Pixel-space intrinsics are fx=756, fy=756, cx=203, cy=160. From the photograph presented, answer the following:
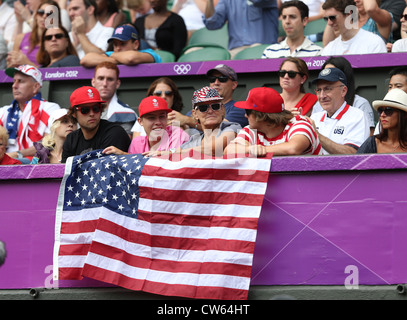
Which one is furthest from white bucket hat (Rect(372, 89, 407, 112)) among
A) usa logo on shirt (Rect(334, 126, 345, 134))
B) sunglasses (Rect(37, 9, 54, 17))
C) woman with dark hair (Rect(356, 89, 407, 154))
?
sunglasses (Rect(37, 9, 54, 17))

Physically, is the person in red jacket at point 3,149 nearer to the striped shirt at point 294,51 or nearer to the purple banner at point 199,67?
the purple banner at point 199,67

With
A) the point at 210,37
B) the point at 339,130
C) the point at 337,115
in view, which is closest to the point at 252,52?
the point at 210,37

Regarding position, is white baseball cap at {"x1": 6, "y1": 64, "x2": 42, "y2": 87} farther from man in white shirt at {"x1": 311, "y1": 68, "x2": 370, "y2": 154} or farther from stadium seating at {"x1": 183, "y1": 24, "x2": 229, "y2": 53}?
man in white shirt at {"x1": 311, "y1": 68, "x2": 370, "y2": 154}

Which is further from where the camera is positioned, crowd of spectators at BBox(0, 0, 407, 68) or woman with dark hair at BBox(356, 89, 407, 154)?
crowd of spectators at BBox(0, 0, 407, 68)

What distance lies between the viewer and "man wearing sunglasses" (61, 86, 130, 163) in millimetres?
6594

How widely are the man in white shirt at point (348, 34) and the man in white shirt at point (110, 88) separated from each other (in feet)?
7.40

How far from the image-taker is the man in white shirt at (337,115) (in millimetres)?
6609

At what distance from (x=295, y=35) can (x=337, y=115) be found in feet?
5.95

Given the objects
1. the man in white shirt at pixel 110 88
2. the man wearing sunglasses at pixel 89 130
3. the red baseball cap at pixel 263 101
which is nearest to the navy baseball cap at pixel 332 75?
the red baseball cap at pixel 263 101

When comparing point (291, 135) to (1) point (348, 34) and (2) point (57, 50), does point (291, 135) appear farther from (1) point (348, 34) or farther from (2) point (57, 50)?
(2) point (57, 50)

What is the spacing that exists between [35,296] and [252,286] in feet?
5.79

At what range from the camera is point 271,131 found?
5805 mm

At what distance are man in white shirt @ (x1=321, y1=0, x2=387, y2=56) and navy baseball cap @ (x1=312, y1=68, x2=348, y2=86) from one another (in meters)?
1.26
